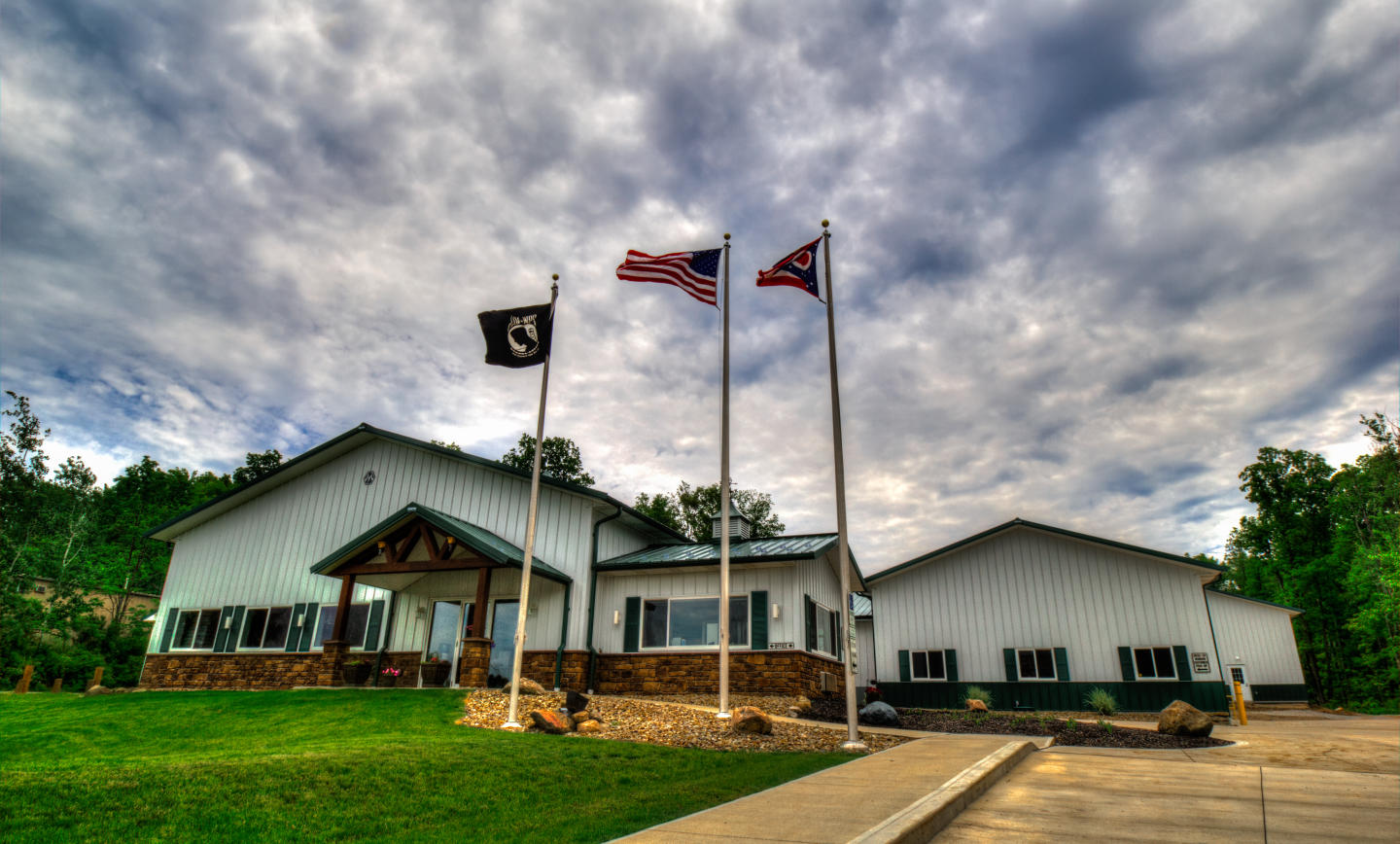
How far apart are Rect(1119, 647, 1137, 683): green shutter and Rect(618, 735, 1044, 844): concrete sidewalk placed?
Answer: 41.0 feet

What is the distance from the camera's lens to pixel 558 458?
40.1 metres

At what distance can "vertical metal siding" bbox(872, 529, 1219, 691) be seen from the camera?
61.3 feet

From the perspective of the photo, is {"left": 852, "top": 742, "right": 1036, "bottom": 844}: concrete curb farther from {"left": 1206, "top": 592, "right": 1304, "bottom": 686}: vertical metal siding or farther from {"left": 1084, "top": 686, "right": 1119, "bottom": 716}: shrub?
{"left": 1206, "top": 592, "right": 1304, "bottom": 686}: vertical metal siding

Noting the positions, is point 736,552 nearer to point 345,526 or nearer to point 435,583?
point 435,583

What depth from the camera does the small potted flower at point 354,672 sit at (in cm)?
1725

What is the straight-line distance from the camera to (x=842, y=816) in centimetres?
521

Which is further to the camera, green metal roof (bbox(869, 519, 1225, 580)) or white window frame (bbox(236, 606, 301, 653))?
white window frame (bbox(236, 606, 301, 653))

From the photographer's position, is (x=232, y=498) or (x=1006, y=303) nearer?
(x=1006, y=303)

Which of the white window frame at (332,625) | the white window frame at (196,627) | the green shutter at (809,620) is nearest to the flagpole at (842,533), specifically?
the green shutter at (809,620)

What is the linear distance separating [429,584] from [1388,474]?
36999 millimetres

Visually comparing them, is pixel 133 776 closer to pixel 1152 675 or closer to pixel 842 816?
pixel 842 816

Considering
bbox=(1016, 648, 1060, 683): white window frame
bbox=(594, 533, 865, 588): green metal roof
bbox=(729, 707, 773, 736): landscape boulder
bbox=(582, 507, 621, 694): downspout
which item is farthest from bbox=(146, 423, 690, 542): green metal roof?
bbox=(1016, 648, 1060, 683): white window frame

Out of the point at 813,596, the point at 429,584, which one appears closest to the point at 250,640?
the point at 429,584

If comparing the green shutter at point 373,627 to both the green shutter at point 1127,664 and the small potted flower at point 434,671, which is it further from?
the green shutter at point 1127,664
